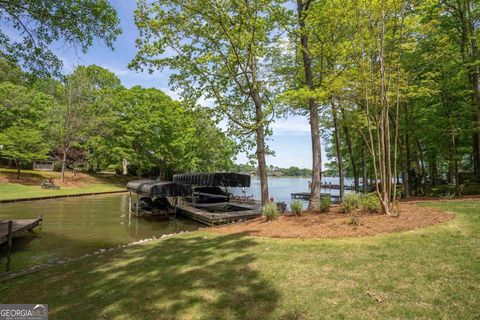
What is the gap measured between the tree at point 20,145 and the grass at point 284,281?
3157cm

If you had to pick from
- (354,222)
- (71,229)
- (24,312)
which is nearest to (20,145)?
(71,229)

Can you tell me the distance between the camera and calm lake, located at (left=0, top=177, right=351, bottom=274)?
418 inches

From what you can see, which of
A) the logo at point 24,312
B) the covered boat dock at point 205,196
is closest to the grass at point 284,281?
the logo at point 24,312

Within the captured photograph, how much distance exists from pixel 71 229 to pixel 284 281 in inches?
557

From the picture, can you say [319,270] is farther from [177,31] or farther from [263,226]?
[177,31]

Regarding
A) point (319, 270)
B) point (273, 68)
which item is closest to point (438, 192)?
point (273, 68)

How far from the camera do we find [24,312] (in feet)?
15.8

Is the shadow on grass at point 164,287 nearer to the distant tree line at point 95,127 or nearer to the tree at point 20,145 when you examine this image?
the distant tree line at point 95,127

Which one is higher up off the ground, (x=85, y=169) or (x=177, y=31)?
(x=177, y=31)

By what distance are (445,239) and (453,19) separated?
16.0 meters

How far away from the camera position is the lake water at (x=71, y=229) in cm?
1066

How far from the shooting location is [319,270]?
5336 mm

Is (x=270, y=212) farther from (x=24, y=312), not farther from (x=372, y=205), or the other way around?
(x=24, y=312)

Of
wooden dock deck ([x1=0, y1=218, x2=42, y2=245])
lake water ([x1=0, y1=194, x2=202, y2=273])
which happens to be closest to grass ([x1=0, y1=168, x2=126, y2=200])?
lake water ([x1=0, y1=194, x2=202, y2=273])
